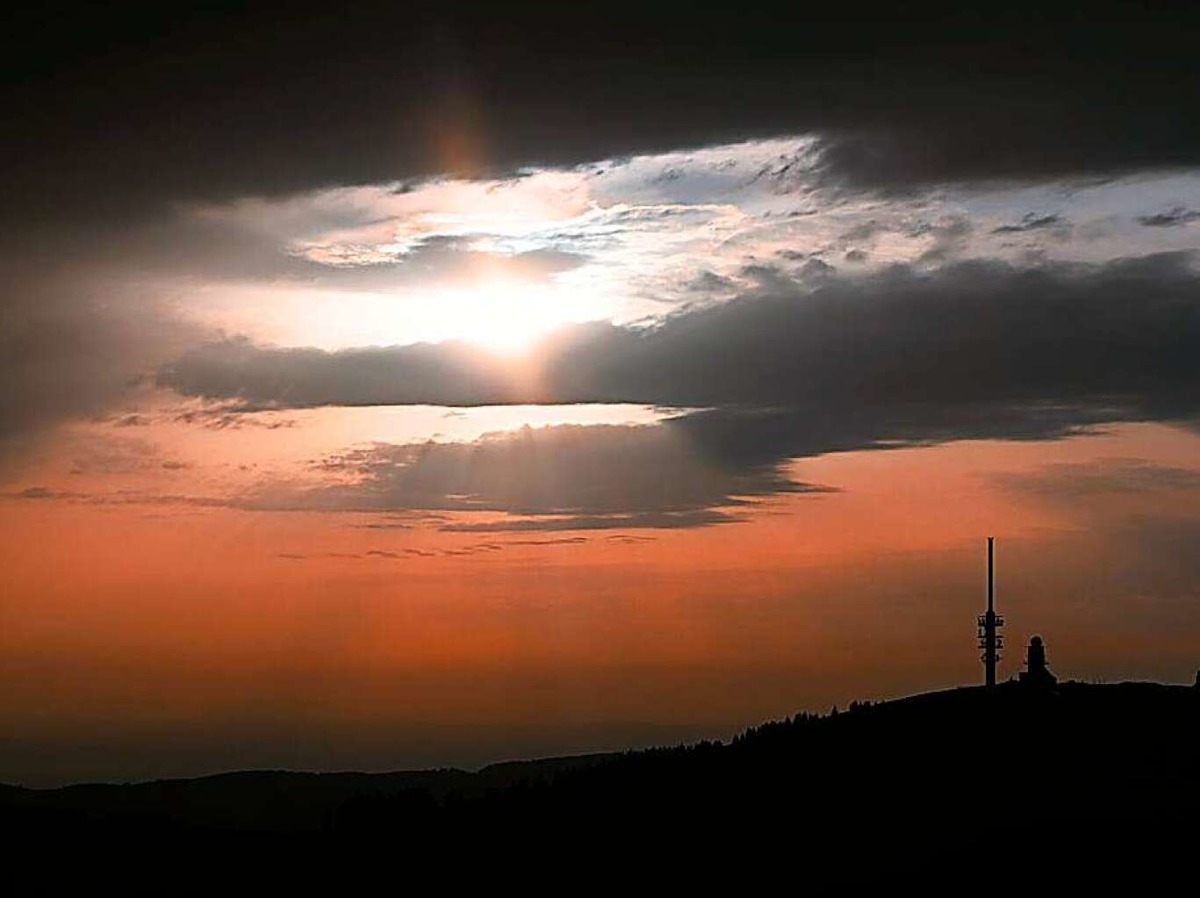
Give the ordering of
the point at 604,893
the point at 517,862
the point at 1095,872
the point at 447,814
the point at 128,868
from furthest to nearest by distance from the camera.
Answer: the point at 128,868 → the point at 447,814 → the point at 517,862 → the point at 604,893 → the point at 1095,872

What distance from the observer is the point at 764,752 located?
7100 centimetres

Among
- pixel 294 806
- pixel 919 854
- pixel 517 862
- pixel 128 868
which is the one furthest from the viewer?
pixel 294 806

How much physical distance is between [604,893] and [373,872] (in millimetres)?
16007

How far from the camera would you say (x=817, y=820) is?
59500mm

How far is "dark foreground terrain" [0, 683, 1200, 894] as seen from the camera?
1948 inches

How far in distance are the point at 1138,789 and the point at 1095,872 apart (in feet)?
25.5

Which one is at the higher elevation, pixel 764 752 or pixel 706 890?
pixel 764 752

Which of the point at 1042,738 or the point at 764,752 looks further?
the point at 764,752

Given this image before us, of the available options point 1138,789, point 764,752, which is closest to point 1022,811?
point 1138,789

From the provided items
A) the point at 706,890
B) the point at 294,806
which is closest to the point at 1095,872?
the point at 706,890

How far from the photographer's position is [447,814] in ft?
261

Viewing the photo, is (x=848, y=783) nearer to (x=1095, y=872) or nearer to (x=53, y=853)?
(x=1095, y=872)

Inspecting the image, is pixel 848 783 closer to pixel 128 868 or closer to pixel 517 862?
pixel 517 862

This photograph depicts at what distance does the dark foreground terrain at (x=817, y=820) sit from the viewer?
49.5m
